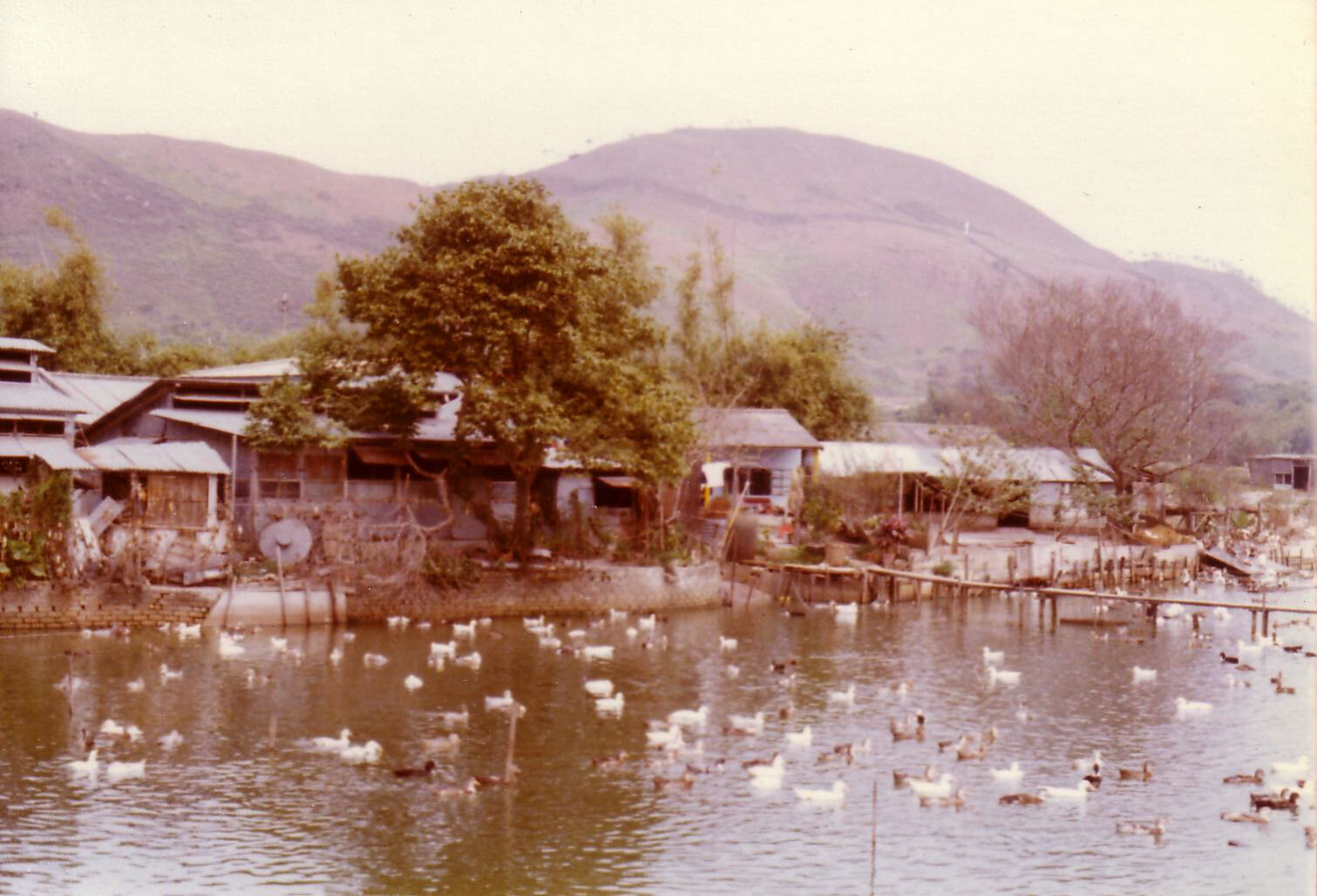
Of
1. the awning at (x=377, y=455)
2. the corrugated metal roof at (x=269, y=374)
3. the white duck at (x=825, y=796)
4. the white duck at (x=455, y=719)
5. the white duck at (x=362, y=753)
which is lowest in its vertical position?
the white duck at (x=825, y=796)

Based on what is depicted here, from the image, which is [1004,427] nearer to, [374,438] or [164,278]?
[374,438]

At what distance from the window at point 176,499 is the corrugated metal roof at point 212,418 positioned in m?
2.00

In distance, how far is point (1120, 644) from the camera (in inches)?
1526

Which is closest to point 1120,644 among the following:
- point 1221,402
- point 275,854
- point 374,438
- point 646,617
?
point 646,617

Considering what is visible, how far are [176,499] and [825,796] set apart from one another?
72.1 ft

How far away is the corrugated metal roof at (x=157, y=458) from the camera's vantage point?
3628 cm

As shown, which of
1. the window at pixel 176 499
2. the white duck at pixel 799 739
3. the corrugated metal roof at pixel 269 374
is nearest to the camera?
the white duck at pixel 799 739

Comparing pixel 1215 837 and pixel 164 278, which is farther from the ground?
pixel 164 278

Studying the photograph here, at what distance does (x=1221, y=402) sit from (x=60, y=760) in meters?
73.7

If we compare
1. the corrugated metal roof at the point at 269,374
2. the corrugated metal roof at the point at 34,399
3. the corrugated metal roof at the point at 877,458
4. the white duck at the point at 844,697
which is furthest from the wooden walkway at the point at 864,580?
the corrugated metal roof at the point at 34,399

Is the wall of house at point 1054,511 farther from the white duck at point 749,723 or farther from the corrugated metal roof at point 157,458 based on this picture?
the corrugated metal roof at point 157,458

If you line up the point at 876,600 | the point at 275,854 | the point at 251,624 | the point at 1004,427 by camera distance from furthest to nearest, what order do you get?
the point at 1004,427 < the point at 876,600 < the point at 251,624 < the point at 275,854

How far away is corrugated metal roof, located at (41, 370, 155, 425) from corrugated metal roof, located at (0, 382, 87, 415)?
1835 millimetres

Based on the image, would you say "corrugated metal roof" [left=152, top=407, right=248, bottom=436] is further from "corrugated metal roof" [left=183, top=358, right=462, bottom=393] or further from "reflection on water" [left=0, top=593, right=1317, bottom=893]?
"reflection on water" [left=0, top=593, right=1317, bottom=893]
